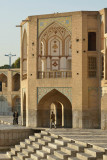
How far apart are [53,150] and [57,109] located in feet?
39.9

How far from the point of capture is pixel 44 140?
19.4m

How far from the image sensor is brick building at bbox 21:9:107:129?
24.6m

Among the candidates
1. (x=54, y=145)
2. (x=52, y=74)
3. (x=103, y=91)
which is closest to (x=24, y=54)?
(x=52, y=74)

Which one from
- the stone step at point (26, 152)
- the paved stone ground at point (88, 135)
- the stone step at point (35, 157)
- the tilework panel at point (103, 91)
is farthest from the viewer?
the tilework panel at point (103, 91)

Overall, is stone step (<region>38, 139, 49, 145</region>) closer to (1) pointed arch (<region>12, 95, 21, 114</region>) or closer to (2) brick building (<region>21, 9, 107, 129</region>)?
(2) brick building (<region>21, 9, 107, 129</region>)

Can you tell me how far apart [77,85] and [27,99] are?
3.34 m

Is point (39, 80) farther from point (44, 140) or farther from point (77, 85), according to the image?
point (44, 140)

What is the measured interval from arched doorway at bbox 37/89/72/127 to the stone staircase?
187 inches

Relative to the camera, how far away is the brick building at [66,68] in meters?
24.6

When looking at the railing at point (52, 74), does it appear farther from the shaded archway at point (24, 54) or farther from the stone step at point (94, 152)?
the stone step at point (94, 152)

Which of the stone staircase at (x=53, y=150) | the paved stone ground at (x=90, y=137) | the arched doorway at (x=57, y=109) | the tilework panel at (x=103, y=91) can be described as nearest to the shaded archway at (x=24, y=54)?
the arched doorway at (x=57, y=109)

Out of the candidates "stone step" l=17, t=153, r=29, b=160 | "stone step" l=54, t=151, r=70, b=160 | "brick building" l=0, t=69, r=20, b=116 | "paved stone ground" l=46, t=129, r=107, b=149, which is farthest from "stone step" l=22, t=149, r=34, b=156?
"brick building" l=0, t=69, r=20, b=116

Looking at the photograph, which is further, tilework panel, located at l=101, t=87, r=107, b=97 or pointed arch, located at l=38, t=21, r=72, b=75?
pointed arch, located at l=38, t=21, r=72, b=75

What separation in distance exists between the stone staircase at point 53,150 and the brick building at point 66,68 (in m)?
4.47
